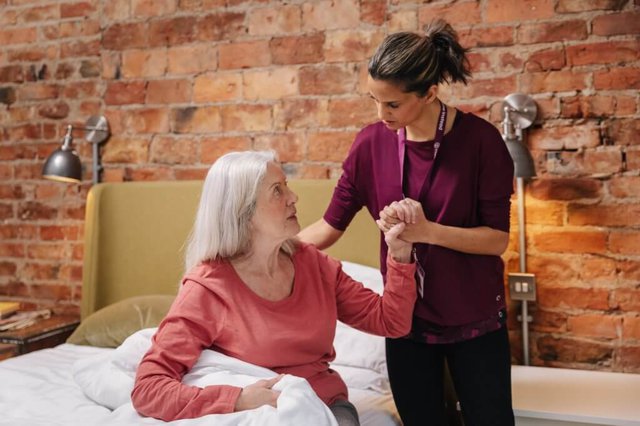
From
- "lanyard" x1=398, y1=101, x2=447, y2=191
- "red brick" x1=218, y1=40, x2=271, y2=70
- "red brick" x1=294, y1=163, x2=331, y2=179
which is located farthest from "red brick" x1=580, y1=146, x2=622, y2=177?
"red brick" x1=218, y1=40, x2=271, y2=70

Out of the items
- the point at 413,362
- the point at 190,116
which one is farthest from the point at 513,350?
the point at 190,116

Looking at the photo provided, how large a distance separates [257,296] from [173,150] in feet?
5.08

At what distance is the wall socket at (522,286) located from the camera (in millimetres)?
2420

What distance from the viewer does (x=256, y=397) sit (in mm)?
1484

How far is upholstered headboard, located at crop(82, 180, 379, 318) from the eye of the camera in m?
2.89

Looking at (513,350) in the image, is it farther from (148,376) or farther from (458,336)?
(148,376)

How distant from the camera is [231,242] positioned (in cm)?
168

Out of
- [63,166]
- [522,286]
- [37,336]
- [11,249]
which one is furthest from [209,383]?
[11,249]

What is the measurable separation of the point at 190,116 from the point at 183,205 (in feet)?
1.42

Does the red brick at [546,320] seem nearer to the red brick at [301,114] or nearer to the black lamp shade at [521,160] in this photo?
the black lamp shade at [521,160]

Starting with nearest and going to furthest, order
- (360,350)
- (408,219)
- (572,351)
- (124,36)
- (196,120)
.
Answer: (408,219), (360,350), (572,351), (196,120), (124,36)

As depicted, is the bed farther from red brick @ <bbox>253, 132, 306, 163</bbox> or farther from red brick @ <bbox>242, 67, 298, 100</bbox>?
red brick @ <bbox>242, 67, 298, 100</bbox>

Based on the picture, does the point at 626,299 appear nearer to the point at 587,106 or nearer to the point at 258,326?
the point at 587,106

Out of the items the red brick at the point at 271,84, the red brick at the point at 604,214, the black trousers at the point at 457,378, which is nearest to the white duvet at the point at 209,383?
the black trousers at the point at 457,378
